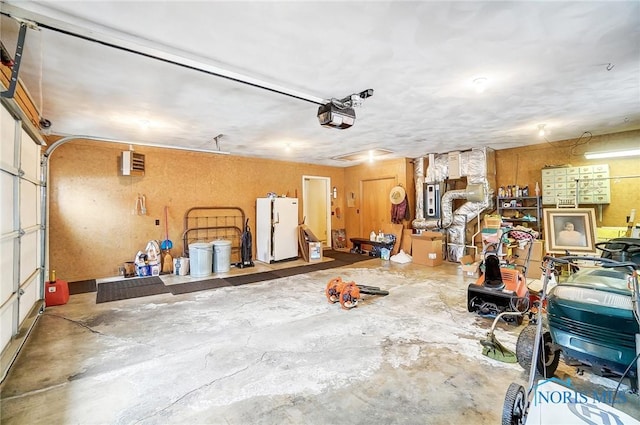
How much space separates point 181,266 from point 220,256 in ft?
2.61

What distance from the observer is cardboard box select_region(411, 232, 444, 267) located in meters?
6.66

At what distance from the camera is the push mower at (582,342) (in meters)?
1.55

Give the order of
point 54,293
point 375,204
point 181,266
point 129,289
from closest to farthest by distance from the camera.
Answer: point 54,293 < point 129,289 < point 181,266 < point 375,204

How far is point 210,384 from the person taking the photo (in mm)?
2330

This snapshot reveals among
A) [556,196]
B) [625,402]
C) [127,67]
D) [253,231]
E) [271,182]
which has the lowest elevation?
[625,402]

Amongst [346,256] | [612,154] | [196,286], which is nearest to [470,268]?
[612,154]

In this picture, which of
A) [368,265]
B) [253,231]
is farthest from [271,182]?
[368,265]

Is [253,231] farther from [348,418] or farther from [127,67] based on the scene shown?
[348,418]

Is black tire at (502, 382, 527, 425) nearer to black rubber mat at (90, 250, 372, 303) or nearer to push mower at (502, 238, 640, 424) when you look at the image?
push mower at (502, 238, 640, 424)

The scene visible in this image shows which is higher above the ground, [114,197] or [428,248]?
[114,197]

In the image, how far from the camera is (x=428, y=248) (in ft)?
22.0

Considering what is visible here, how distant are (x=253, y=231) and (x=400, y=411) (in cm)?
620

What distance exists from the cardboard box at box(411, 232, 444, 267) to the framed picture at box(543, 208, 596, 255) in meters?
2.03

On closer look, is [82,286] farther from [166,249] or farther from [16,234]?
[16,234]
